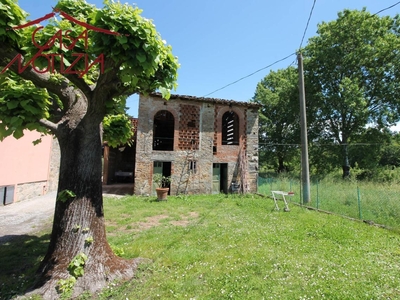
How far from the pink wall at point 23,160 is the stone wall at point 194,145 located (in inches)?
191

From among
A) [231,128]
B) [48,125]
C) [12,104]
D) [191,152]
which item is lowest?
[48,125]

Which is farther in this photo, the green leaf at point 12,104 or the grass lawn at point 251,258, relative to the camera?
the grass lawn at point 251,258

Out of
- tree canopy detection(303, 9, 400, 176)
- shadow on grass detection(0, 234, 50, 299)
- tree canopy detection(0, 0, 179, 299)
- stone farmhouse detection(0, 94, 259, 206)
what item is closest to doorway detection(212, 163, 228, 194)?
stone farmhouse detection(0, 94, 259, 206)

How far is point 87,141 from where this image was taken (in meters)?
3.27

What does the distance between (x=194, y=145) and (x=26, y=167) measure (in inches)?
331

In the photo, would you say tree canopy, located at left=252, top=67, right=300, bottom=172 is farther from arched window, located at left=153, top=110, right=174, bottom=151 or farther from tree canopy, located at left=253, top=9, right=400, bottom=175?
arched window, located at left=153, top=110, right=174, bottom=151

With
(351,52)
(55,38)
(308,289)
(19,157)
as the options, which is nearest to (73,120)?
(55,38)

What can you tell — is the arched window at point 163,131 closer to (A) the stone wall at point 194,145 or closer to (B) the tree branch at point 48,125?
(A) the stone wall at point 194,145

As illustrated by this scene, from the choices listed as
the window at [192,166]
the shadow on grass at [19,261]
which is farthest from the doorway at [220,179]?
the shadow on grass at [19,261]

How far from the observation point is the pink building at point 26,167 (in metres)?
8.30

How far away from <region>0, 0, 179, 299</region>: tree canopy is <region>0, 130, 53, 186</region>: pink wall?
707cm

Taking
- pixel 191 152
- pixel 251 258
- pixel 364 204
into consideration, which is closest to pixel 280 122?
pixel 191 152

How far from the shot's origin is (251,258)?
3857 mm

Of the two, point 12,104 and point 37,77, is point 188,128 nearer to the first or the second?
point 37,77
